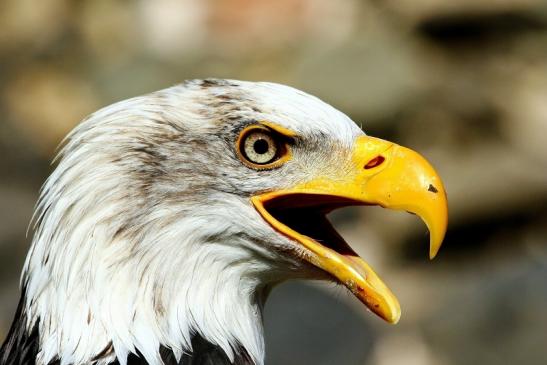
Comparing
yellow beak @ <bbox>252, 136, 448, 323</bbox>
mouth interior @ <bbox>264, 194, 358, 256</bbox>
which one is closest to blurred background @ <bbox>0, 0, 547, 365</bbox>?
mouth interior @ <bbox>264, 194, 358, 256</bbox>

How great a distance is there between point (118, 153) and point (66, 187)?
0.52 ft

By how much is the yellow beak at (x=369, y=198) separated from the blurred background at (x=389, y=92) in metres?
4.05

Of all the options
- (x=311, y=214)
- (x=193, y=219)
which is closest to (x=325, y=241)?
(x=311, y=214)

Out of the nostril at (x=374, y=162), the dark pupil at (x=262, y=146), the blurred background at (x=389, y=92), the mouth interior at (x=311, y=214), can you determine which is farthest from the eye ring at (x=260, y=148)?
the blurred background at (x=389, y=92)

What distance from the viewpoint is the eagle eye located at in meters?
2.76

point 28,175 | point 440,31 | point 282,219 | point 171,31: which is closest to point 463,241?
point 440,31

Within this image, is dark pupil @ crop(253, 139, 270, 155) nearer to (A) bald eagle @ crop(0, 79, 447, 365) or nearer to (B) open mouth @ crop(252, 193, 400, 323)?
(A) bald eagle @ crop(0, 79, 447, 365)

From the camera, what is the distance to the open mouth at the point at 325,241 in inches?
105

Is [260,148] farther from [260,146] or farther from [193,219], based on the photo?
[193,219]

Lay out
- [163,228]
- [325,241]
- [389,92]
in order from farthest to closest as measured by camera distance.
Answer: [389,92], [325,241], [163,228]

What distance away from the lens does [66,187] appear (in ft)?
8.89

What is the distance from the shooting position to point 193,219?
275 cm

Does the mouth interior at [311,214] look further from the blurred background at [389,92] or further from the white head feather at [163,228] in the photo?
the blurred background at [389,92]

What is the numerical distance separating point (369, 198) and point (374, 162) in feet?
0.35
